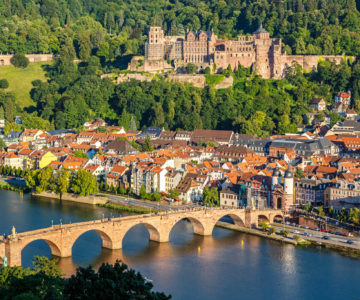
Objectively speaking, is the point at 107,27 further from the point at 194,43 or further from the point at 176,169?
the point at 176,169

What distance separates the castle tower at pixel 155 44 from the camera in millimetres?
73312

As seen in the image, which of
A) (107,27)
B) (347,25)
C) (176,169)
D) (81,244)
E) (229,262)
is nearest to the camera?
(229,262)

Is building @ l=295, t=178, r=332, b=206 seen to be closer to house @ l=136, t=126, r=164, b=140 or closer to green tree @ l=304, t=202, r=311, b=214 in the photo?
green tree @ l=304, t=202, r=311, b=214

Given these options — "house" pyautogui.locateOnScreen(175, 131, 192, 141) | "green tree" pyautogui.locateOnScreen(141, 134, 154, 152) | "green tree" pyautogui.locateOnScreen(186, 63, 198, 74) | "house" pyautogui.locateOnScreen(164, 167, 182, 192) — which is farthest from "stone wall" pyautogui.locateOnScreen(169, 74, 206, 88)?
"house" pyautogui.locateOnScreen(164, 167, 182, 192)

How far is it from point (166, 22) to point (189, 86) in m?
26.9

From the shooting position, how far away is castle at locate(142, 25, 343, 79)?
70.2 m

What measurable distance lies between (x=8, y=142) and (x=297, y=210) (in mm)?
34001

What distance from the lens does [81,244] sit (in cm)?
3453

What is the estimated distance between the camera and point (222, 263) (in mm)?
32156

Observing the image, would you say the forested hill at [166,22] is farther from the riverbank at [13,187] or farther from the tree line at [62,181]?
the tree line at [62,181]

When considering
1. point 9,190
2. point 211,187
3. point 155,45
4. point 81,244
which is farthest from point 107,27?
point 81,244

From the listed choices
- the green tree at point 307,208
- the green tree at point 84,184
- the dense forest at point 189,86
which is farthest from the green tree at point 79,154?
the green tree at point 307,208

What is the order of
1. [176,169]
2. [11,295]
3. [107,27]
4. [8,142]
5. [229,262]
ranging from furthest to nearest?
[107,27] → [8,142] → [176,169] → [229,262] → [11,295]

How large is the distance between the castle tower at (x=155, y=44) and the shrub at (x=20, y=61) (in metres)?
17.4
